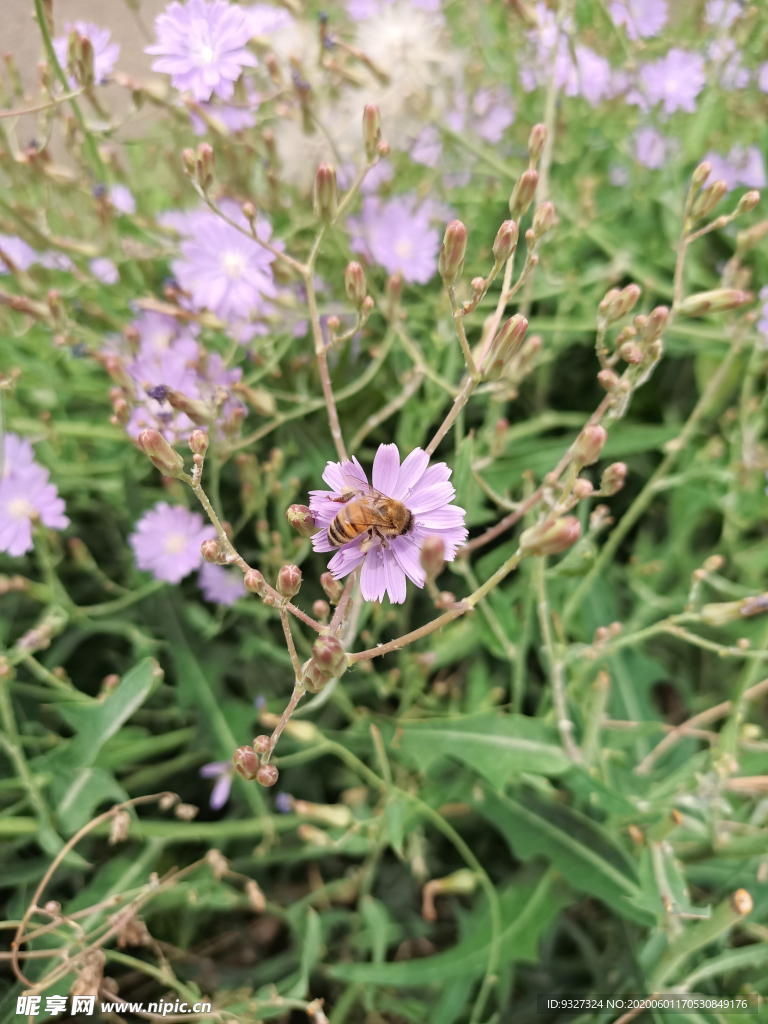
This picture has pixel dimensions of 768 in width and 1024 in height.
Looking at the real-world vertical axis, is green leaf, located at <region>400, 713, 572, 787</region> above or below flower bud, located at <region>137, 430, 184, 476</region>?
below

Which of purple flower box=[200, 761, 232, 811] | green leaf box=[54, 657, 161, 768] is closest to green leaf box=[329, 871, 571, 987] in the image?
purple flower box=[200, 761, 232, 811]

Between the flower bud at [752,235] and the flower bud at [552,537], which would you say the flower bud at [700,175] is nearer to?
the flower bud at [752,235]

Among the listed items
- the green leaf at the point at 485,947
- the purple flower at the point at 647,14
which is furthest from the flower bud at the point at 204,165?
the purple flower at the point at 647,14

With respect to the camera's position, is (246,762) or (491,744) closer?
(246,762)

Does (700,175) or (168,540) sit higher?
(700,175)

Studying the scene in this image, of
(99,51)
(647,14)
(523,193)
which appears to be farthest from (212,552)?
(647,14)

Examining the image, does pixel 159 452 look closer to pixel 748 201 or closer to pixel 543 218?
pixel 543 218

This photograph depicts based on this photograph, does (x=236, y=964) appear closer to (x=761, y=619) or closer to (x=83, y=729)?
(x=83, y=729)

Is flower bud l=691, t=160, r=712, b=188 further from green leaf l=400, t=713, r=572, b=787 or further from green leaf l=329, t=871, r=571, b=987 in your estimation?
green leaf l=329, t=871, r=571, b=987
